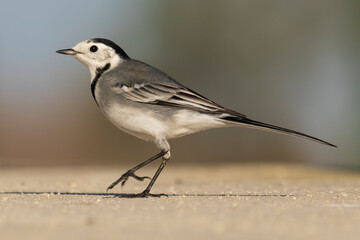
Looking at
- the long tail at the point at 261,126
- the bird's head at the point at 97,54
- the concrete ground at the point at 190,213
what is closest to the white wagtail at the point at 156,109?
the long tail at the point at 261,126

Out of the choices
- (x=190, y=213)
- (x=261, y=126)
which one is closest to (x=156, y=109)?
(x=261, y=126)

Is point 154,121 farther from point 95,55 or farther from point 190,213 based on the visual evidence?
point 190,213

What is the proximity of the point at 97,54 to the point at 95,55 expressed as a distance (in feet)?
0.09

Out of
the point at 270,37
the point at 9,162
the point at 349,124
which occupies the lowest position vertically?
the point at 9,162

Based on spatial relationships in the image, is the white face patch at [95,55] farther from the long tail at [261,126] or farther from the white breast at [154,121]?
the long tail at [261,126]

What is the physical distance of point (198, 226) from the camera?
552 centimetres

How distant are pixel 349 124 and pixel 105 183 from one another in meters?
10.5

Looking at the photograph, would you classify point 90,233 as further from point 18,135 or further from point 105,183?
point 18,135

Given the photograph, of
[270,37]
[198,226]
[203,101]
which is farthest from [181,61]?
[198,226]

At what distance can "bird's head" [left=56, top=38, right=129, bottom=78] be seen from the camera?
29.8 ft

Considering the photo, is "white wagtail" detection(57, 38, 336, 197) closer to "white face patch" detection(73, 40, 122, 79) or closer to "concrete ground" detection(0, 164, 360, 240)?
"white face patch" detection(73, 40, 122, 79)

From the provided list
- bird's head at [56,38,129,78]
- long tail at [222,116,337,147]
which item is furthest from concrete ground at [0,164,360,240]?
bird's head at [56,38,129,78]

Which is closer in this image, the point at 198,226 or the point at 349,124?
the point at 198,226

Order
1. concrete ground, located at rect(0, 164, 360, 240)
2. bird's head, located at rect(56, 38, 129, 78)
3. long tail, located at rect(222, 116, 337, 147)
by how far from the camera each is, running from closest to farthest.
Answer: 1. concrete ground, located at rect(0, 164, 360, 240)
2. long tail, located at rect(222, 116, 337, 147)
3. bird's head, located at rect(56, 38, 129, 78)
